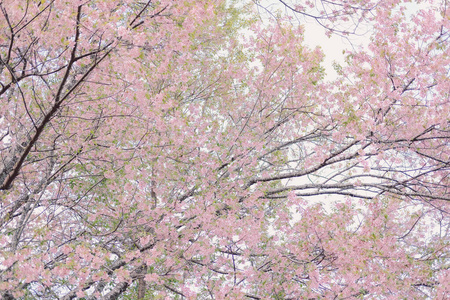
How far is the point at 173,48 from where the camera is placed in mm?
5102

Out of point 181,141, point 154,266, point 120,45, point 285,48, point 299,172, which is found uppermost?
point 285,48

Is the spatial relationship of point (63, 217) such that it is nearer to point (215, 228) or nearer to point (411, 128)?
point (215, 228)

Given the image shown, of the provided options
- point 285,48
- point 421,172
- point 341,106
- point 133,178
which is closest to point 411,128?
point 421,172

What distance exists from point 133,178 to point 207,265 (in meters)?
1.79

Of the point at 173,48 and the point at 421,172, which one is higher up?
the point at 421,172

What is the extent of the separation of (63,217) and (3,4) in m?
4.85

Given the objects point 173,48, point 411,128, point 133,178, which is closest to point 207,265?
point 133,178

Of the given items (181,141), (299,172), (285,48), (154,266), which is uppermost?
(285,48)

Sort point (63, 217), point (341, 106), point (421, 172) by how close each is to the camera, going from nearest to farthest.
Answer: point (421, 172), point (341, 106), point (63, 217)

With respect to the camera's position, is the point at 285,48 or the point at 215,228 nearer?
the point at 215,228

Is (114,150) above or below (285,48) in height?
below

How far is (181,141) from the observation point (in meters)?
6.24

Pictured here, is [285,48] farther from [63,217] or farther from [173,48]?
[63,217]

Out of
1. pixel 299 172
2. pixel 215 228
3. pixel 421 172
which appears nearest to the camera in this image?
pixel 215 228
